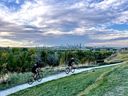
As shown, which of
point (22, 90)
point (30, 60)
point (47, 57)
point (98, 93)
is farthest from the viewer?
point (47, 57)

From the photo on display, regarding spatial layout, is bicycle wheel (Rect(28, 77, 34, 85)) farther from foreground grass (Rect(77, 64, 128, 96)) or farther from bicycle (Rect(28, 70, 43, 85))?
foreground grass (Rect(77, 64, 128, 96))

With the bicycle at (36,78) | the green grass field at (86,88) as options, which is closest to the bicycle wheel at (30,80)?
the bicycle at (36,78)

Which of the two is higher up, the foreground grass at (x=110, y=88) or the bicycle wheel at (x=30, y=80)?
the foreground grass at (x=110, y=88)

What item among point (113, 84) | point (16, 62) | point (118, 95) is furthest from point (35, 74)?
point (16, 62)

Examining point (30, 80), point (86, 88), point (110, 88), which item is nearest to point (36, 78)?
point (30, 80)

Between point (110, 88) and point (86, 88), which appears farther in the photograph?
point (86, 88)

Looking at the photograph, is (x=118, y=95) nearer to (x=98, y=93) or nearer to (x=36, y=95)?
(x=98, y=93)

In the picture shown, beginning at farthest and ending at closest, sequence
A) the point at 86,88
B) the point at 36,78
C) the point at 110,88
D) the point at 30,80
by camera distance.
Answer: the point at 36,78 < the point at 30,80 < the point at 86,88 < the point at 110,88

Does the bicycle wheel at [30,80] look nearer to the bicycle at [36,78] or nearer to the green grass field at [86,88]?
the bicycle at [36,78]

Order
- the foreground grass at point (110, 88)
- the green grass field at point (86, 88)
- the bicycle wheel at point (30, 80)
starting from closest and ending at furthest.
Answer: the foreground grass at point (110, 88)
the green grass field at point (86, 88)
the bicycle wheel at point (30, 80)

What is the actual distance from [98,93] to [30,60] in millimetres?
68897

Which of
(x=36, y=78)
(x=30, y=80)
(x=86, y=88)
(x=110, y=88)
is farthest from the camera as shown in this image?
(x=36, y=78)

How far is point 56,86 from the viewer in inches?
1001

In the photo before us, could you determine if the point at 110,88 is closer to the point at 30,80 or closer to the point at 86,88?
the point at 86,88
